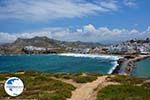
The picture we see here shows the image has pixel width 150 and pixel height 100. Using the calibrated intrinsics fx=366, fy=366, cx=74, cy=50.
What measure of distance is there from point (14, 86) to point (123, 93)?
46.9ft

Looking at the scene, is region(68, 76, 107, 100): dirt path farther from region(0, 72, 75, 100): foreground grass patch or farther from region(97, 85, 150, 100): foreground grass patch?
region(97, 85, 150, 100): foreground grass patch

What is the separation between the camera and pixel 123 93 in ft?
126

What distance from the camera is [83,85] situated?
46750 mm

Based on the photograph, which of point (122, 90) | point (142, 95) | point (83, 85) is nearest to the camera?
point (142, 95)

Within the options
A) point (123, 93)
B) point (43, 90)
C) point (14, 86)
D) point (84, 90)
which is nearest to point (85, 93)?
point (84, 90)

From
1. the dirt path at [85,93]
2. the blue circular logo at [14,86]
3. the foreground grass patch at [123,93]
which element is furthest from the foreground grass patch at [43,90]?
the blue circular logo at [14,86]

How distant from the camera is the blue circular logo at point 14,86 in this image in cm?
2794

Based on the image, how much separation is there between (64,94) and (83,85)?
361 inches

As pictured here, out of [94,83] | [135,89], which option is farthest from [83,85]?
[135,89]

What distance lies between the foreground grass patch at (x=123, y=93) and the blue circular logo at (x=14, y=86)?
34.5ft

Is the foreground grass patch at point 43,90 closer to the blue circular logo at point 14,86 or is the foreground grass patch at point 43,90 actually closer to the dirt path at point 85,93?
the dirt path at point 85,93

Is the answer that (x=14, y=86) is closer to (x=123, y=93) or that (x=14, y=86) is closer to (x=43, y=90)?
(x=43, y=90)

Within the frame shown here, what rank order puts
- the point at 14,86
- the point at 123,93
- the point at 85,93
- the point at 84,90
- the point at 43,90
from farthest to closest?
the point at 84,90 → the point at 43,90 → the point at 85,93 → the point at 123,93 → the point at 14,86

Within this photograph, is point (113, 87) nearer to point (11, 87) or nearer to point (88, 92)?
point (88, 92)
